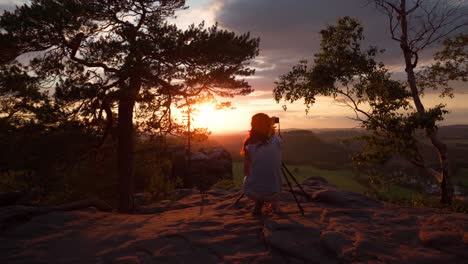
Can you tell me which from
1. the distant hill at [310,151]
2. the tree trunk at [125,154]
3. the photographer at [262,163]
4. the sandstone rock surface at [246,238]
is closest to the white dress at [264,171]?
the photographer at [262,163]

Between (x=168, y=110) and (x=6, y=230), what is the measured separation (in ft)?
24.4

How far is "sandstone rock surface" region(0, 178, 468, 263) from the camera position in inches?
158

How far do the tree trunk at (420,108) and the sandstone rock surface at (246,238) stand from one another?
7.13m

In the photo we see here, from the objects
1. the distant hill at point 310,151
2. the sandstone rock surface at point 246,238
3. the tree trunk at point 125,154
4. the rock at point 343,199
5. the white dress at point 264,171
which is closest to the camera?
the sandstone rock surface at point 246,238

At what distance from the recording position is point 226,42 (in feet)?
34.9

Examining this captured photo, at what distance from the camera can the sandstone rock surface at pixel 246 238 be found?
4.01 metres

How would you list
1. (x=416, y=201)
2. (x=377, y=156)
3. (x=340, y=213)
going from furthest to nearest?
(x=416, y=201), (x=377, y=156), (x=340, y=213)

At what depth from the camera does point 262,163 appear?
5820 millimetres

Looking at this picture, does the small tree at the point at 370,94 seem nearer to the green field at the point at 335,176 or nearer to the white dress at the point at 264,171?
Result: the white dress at the point at 264,171

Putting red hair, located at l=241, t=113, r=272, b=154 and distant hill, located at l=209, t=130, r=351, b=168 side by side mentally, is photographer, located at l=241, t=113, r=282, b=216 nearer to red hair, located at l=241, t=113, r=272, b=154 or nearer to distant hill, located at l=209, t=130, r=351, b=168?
red hair, located at l=241, t=113, r=272, b=154

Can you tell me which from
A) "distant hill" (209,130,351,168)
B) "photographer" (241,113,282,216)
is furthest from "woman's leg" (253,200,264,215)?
"distant hill" (209,130,351,168)

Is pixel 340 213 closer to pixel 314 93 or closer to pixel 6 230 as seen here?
pixel 6 230

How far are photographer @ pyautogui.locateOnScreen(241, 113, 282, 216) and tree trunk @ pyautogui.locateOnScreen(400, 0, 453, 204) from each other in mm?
8152

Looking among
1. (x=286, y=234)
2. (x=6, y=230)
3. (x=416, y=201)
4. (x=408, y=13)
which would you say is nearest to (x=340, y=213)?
(x=286, y=234)
